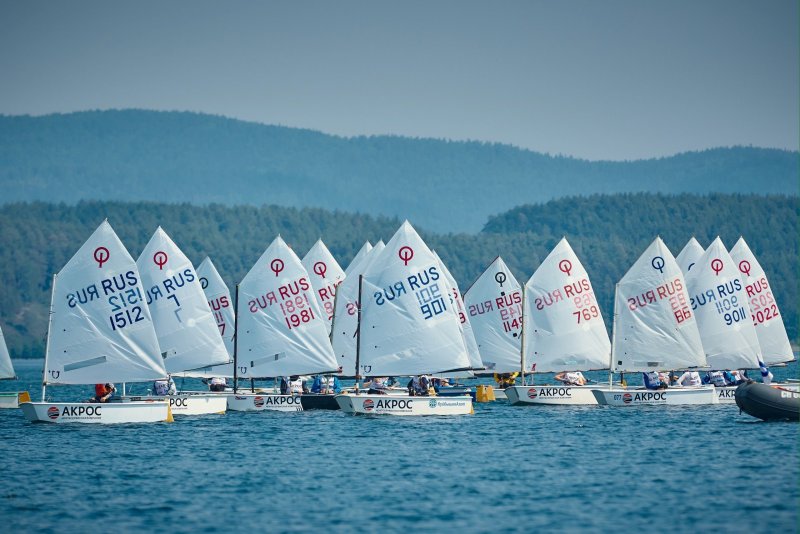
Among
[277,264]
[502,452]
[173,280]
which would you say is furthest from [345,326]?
[502,452]

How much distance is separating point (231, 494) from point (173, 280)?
27.6 metres

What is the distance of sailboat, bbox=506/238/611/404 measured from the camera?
68.4 m

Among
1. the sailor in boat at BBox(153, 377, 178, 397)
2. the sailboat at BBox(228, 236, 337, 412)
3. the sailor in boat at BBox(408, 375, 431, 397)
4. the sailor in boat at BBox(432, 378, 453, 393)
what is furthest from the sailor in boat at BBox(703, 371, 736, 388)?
→ the sailor in boat at BBox(153, 377, 178, 397)

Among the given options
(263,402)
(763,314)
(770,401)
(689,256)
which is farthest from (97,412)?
(763,314)

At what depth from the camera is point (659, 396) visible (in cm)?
6400

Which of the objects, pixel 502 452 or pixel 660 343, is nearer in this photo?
pixel 502 452

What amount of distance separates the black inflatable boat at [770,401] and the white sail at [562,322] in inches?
530

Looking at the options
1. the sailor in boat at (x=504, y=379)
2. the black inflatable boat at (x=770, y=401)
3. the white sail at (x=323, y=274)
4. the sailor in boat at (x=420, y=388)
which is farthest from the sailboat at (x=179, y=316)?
the black inflatable boat at (x=770, y=401)

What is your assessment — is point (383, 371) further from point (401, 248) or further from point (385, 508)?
point (385, 508)

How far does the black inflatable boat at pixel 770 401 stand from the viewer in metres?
54.7

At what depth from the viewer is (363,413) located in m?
58.8

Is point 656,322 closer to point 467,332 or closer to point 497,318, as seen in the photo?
point 467,332

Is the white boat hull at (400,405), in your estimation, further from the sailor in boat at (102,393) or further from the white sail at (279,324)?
the sailor in boat at (102,393)

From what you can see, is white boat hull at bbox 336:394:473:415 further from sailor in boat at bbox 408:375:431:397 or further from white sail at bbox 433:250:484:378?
white sail at bbox 433:250:484:378
